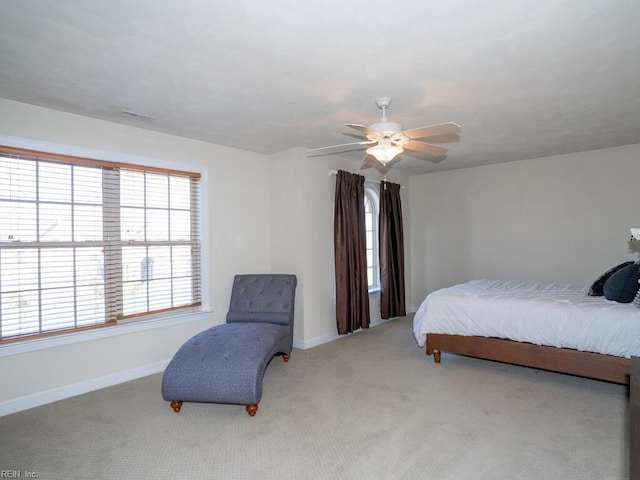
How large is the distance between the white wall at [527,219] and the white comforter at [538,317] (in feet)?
3.70

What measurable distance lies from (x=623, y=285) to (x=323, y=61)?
319 centimetres

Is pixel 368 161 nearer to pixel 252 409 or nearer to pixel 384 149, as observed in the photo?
pixel 384 149

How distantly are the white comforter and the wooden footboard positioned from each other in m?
0.06

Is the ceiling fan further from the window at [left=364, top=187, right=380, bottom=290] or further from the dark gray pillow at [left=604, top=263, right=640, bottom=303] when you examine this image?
the window at [left=364, top=187, right=380, bottom=290]

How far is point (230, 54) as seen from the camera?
225 centimetres

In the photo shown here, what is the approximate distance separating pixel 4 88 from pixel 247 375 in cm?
279

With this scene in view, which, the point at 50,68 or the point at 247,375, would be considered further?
the point at 247,375

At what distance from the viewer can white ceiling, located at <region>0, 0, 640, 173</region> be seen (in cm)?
187

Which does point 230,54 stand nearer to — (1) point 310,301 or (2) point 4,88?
(2) point 4,88

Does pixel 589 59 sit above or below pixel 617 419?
above

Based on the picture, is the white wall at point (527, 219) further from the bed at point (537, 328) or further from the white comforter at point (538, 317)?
the bed at point (537, 328)

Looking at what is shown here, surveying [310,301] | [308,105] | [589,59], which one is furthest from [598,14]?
[310,301]

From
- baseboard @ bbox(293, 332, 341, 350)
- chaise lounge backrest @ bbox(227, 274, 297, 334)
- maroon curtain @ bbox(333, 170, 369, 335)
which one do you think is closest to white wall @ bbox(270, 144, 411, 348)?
baseboard @ bbox(293, 332, 341, 350)

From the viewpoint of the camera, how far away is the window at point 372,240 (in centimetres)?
591
